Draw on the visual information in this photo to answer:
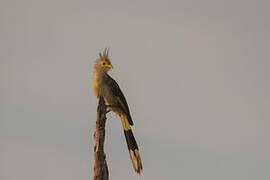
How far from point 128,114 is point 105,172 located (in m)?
3.58

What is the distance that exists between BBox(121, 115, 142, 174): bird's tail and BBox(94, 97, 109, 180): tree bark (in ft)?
5.18

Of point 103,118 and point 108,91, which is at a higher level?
point 108,91

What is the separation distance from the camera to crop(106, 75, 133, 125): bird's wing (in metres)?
17.3

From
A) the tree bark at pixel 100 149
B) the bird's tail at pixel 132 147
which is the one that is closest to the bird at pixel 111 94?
the bird's tail at pixel 132 147

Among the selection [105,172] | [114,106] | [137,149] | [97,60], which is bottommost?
[105,172]

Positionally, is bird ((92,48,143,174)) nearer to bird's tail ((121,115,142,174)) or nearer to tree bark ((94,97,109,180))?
bird's tail ((121,115,142,174))

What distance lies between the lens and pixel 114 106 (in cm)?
1747

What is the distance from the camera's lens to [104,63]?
58.0 feet

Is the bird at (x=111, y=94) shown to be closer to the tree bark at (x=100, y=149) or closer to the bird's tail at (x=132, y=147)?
the bird's tail at (x=132, y=147)

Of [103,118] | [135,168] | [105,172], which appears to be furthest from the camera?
[135,168]

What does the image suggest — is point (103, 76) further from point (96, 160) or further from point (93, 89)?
point (96, 160)

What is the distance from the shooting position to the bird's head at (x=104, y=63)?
1759 centimetres

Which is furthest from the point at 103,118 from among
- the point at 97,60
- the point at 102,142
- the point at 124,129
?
the point at 97,60

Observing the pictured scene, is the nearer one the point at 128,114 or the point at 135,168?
the point at 135,168
